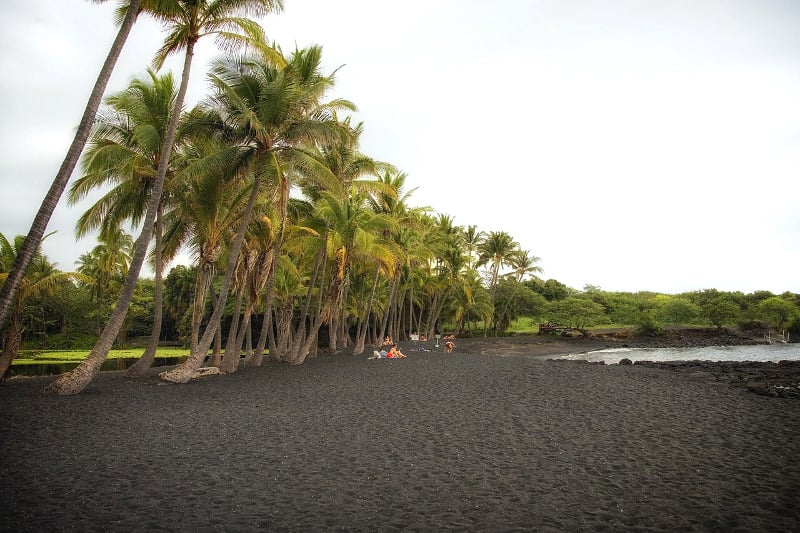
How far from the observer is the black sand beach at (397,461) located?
4621mm

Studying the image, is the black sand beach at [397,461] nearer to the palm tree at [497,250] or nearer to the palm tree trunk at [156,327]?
the palm tree trunk at [156,327]

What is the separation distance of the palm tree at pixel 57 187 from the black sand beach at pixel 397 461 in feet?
8.56

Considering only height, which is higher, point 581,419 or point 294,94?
point 294,94

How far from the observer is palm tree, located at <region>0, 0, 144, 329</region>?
25.0 feet

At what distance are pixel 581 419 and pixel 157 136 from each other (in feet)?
52.9

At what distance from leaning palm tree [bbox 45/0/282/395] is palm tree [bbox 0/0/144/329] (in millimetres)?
2387

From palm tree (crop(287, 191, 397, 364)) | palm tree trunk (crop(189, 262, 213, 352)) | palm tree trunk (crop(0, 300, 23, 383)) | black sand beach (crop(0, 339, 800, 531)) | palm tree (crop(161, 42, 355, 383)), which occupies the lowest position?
black sand beach (crop(0, 339, 800, 531))

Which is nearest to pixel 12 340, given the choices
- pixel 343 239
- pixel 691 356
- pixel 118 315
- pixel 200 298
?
pixel 118 315

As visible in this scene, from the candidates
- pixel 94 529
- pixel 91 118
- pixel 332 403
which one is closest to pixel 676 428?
pixel 332 403

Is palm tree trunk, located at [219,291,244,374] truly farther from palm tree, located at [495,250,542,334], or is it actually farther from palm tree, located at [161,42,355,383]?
palm tree, located at [495,250,542,334]

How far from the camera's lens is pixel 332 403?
35.8ft

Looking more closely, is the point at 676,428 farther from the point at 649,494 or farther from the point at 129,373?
the point at 129,373

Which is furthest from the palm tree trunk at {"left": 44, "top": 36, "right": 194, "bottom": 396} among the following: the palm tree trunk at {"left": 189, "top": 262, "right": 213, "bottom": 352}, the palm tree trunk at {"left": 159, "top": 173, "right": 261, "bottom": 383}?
the palm tree trunk at {"left": 189, "top": 262, "right": 213, "bottom": 352}

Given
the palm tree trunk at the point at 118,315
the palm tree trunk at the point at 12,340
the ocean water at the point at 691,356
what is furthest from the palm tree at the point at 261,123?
the ocean water at the point at 691,356
